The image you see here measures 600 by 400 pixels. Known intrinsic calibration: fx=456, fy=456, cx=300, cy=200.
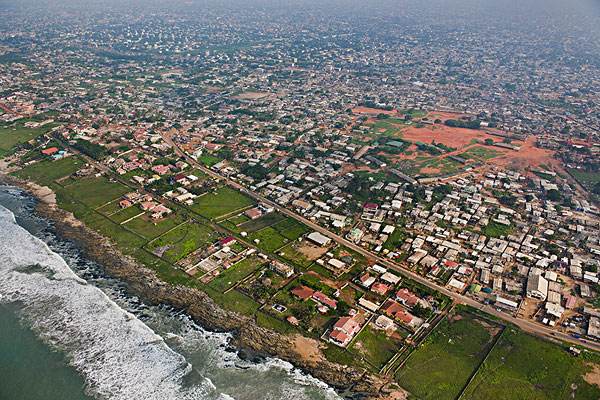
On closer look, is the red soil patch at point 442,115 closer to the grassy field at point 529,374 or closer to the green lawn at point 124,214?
the green lawn at point 124,214

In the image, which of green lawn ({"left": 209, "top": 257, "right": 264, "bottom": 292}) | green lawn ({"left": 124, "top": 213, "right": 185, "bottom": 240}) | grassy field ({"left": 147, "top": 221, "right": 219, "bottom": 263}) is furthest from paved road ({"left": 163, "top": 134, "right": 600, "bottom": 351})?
green lawn ({"left": 124, "top": 213, "right": 185, "bottom": 240})

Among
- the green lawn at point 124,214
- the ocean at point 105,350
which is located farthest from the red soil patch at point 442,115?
the ocean at point 105,350

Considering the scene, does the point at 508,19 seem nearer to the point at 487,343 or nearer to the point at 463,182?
the point at 463,182

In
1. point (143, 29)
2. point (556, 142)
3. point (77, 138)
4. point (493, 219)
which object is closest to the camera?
point (493, 219)

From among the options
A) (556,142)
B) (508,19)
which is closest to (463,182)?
(556,142)

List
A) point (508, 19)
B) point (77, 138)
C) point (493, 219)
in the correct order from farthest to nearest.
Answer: point (508, 19) < point (77, 138) < point (493, 219)

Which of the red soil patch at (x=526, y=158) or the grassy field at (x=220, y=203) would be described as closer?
the grassy field at (x=220, y=203)

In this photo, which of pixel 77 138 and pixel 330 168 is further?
pixel 77 138
